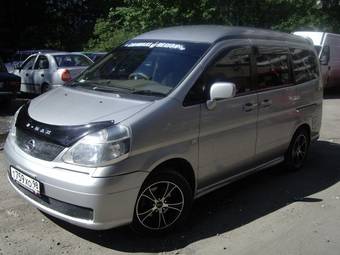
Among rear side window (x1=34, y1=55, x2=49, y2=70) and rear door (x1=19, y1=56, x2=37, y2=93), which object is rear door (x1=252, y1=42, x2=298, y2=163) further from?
rear door (x1=19, y1=56, x2=37, y2=93)

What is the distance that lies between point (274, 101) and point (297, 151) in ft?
4.05

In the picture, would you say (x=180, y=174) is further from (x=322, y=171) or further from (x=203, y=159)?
(x=322, y=171)

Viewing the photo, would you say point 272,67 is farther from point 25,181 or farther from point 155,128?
point 25,181

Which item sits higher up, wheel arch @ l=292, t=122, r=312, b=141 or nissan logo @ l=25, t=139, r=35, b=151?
nissan logo @ l=25, t=139, r=35, b=151

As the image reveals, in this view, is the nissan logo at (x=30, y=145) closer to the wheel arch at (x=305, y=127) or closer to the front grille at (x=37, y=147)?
the front grille at (x=37, y=147)

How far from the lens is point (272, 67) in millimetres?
6207

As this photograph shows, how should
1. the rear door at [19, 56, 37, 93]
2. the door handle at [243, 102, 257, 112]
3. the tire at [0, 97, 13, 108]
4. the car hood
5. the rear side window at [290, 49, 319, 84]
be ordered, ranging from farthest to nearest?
the rear door at [19, 56, 37, 93] < the tire at [0, 97, 13, 108] < the rear side window at [290, 49, 319, 84] < the door handle at [243, 102, 257, 112] < the car hood

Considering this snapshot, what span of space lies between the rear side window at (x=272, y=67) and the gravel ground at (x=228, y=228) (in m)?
1.30

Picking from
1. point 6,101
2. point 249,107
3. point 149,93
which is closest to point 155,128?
point 149,93

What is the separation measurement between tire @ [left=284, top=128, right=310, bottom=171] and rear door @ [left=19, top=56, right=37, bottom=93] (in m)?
9.96

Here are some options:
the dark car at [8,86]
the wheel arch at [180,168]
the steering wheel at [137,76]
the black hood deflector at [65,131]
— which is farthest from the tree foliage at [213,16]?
the black hood deflector at [65,131]

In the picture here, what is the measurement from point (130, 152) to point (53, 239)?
1.12m

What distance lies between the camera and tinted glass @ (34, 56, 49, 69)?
14828 mm

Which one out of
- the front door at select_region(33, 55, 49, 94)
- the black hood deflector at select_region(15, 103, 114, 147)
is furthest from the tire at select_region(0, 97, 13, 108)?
the black hood deflector at select_region(15, 103, 114, 147)
